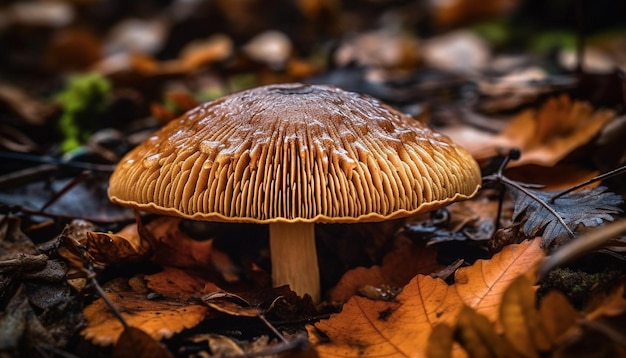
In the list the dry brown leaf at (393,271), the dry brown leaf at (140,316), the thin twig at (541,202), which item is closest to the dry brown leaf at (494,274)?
the thin twig at (541,202)

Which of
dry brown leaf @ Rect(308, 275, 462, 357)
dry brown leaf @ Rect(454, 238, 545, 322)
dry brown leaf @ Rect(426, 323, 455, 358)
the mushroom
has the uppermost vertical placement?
the mushroom

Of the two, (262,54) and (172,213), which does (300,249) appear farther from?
(262,54)

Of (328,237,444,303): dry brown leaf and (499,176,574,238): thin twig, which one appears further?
(328,237,444,303): dry brown leaf

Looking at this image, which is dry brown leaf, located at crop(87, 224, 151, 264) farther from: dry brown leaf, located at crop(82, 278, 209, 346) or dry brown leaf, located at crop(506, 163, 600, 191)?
dry brown leaf, located at crop(506, 163, 600, 191)

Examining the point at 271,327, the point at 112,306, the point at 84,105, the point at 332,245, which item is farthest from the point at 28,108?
the point at 271,327

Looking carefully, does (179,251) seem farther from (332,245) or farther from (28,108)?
(28,108)

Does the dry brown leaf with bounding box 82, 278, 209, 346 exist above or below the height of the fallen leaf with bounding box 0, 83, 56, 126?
below

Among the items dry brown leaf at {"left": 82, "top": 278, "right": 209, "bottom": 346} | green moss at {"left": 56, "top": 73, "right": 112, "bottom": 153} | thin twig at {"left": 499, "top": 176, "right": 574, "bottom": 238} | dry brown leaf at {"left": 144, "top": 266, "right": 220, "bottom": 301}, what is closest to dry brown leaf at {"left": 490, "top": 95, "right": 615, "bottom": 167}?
thin twig at {"left": 499, "top": 176, "right": 574, "bottom": 238}

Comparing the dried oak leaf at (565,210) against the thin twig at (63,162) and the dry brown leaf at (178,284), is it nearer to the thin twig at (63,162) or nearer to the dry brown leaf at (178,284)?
the dry brown leaf at (178,284)
